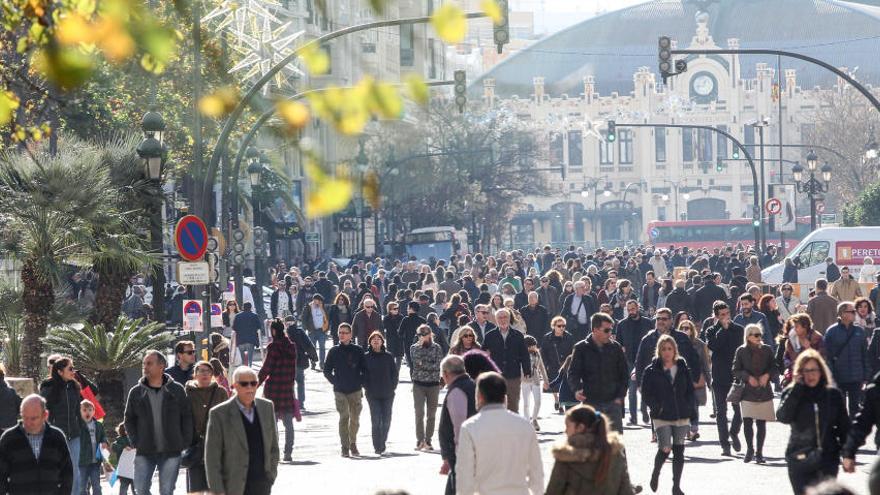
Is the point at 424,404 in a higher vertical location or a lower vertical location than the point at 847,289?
lower

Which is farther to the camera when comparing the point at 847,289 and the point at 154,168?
the point at 847,289

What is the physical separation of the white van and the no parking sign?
79.3ft

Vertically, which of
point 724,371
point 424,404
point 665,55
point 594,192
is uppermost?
point 594,192

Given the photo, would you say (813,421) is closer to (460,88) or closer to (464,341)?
(464,341)

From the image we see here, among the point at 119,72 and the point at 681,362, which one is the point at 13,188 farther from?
the point at 119,72

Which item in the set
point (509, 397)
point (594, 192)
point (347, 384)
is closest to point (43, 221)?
point (347, 384)

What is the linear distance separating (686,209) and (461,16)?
12410 centimetres

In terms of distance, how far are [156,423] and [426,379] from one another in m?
6.34

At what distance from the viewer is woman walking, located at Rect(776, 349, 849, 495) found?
1151cm

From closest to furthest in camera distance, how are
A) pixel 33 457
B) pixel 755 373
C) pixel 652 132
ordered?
pixel 33 457
pixel 755 373
pixel 652 132

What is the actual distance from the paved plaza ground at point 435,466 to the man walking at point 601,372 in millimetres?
824

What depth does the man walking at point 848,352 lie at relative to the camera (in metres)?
17.7

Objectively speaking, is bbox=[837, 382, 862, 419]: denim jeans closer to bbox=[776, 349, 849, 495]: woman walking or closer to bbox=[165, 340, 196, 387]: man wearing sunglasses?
bbox=[776, 349, 849, 495]: woman walking

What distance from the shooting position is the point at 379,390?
19.1 m
